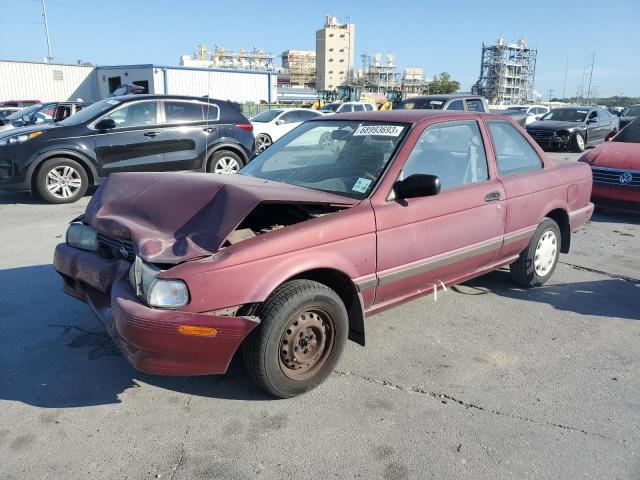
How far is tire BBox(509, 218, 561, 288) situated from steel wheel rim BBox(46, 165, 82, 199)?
6982mm

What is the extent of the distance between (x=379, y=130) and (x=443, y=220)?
2.74 ft

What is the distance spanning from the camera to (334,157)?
3.83 m

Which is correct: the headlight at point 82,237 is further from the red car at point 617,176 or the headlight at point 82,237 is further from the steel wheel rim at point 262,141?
the steel wheel rim at point 262,141

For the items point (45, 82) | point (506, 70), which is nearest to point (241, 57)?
point (506, 70)

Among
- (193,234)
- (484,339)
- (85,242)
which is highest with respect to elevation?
(193,234)

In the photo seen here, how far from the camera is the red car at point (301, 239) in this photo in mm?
2641

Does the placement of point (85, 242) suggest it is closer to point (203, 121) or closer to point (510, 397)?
point (510, 397)

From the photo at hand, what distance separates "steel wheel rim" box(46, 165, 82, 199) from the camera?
8180 millimetres

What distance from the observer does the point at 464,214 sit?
3795mm

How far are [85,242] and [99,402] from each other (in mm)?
1108

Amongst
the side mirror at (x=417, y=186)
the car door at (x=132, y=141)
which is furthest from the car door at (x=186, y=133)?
the side mirror at (x=417, y=186)

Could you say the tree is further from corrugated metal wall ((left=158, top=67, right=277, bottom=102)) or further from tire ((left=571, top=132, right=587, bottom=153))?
tire ((left=571, top=132, right=587, bottom=153))

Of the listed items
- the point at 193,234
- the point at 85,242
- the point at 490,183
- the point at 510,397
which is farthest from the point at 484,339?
the point at 85,242

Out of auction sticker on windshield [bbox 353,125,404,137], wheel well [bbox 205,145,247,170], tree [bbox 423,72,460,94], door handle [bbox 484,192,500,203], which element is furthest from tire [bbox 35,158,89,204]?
tree [bbox 423,72,460,94]
